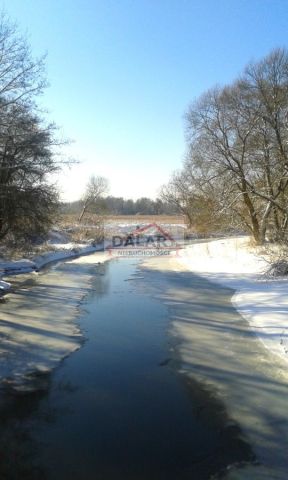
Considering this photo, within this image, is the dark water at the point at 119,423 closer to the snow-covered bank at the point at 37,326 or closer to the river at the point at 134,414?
the river at the point at 134,414

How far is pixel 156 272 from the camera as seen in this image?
61.9ft


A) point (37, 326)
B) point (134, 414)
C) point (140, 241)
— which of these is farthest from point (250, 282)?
point (140, 241)

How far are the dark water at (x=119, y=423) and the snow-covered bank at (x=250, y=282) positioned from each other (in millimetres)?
2299

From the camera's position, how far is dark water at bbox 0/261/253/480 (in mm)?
4406

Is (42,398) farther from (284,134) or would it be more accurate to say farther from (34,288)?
(284,134)

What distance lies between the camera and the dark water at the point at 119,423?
14.5ft

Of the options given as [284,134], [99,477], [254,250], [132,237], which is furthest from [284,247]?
[132,237]

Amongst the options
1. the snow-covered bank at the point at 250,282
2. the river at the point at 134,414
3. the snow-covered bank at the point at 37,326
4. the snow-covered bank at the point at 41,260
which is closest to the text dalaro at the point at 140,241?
the snow-covered bank at the point at 41,260

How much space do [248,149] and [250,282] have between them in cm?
884

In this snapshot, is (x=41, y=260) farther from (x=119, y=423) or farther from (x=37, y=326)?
(x=119, y=423)

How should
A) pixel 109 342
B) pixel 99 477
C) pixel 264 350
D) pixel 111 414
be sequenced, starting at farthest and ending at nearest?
pixel 109 342 < pixel 264 350 < pixel 111 414 < pixel 99 477

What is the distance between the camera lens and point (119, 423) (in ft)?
17.5

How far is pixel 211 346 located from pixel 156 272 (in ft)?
34.7

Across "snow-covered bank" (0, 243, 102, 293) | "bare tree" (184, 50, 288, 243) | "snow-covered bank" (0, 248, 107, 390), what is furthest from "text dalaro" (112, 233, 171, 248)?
"snow-covered bank" (0, 248, 107, 390)
